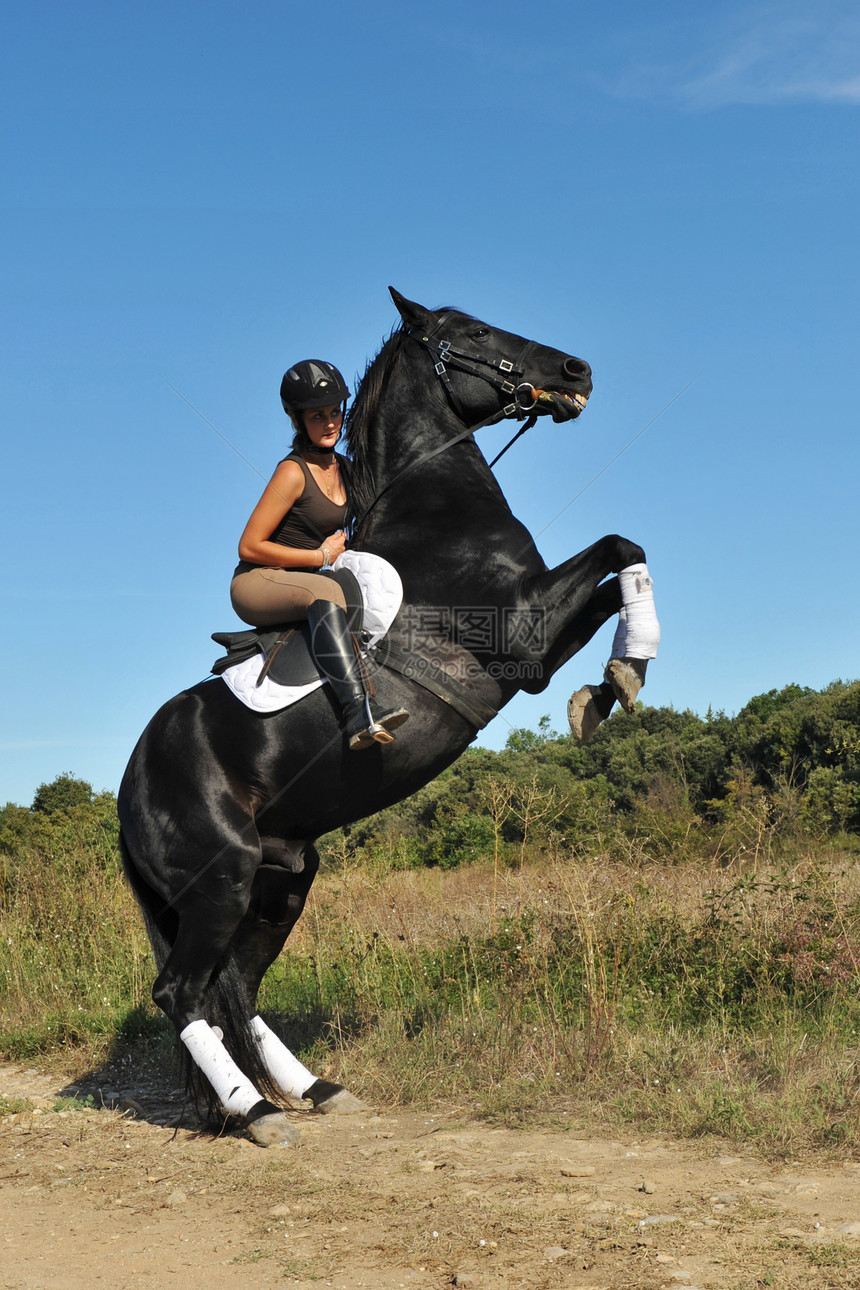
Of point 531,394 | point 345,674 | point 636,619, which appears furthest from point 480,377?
point 345,674

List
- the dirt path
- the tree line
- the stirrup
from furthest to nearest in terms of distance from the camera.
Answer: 1. the tree line
2. the stirrup
3. the dirt path

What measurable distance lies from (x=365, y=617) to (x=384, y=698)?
0.39 meters

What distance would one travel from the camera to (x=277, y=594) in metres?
4.98

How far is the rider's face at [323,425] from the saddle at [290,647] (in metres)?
0.70

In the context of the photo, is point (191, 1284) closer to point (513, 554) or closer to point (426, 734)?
point (426, 734)

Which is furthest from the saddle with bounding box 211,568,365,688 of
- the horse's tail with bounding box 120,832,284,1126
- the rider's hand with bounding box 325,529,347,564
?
the horse's tail with bounding box 120,832,284,1126

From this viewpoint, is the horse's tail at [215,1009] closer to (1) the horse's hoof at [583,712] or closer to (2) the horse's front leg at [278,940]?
(2) the horse's front leg at [278,940]

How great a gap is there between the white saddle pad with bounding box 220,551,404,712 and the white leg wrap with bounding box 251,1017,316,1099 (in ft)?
5.91

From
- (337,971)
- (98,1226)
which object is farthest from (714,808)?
(98,1226)

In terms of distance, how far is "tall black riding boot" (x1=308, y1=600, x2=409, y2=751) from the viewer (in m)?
4.52

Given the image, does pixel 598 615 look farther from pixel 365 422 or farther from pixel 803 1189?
pixel 803 1189

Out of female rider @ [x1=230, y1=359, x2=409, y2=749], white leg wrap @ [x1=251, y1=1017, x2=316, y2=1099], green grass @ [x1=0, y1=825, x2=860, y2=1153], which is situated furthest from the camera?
white leg wrap @ [x1=251, y1=1017, x2=316, y2=1099]

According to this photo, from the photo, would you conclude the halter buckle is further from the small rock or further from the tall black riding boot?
the small rock

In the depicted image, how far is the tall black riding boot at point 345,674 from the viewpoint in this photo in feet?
14.8
